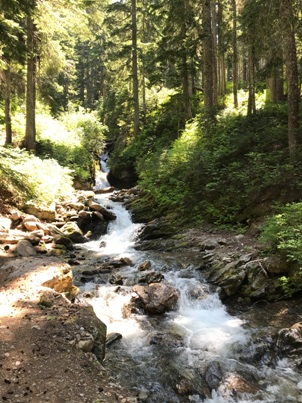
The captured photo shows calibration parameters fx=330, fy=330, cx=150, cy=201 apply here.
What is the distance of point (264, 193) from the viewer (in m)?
11.5

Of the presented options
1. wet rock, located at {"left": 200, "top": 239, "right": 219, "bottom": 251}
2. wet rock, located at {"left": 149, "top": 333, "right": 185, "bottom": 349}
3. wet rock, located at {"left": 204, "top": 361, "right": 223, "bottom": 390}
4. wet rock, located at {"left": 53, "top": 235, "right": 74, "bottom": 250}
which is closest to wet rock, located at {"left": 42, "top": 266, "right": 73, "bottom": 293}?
wet rock, located at {"left": 149, "top": 333, "right": 185, "bottom": 349}

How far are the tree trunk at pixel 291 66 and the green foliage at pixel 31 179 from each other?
9993 mm

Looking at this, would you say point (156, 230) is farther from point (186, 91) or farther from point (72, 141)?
point (72, 141)

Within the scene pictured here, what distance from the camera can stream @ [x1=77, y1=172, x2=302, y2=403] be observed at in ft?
18.2

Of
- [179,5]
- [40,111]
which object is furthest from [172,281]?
[40,111]

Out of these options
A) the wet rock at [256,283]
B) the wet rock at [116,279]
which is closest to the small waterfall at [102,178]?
the wet rock at [116,279]

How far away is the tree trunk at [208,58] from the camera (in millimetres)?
16969

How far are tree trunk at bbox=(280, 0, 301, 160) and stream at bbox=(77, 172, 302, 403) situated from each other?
601 centimetres

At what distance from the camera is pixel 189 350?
672cm

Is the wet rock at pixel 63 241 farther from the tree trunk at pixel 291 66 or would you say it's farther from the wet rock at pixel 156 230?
the tree trunk at pixel 291 66

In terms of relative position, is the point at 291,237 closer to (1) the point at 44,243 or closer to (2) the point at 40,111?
(1) the point at 44,243

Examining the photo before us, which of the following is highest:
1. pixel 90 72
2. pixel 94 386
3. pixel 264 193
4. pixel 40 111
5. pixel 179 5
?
pixel 90 72

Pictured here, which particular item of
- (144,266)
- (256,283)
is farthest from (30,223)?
(256,283)

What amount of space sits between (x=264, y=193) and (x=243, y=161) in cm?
272
